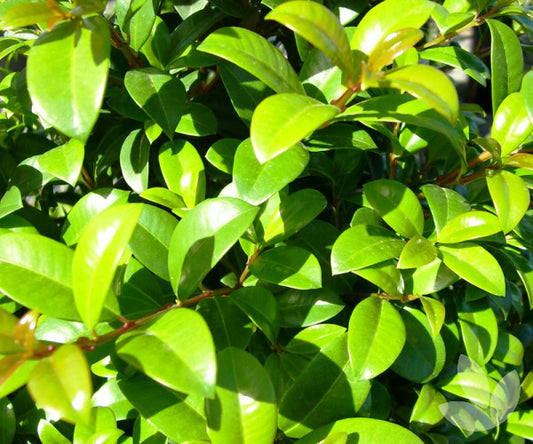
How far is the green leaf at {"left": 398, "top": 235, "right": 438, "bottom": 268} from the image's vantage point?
75 centimetres

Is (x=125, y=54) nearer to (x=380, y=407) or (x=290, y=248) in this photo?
(x=290, y=248)

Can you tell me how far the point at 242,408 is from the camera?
644mm

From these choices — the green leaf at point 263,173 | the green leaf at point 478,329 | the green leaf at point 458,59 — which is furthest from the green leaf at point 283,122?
the green leaf at point 478,329

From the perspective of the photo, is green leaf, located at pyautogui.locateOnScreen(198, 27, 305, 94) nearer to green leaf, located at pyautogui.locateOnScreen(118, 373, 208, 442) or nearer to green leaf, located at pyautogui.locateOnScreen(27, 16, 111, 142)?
green leaf, located at pyautogui.locateOnScreen(27, 16, 111, 142)

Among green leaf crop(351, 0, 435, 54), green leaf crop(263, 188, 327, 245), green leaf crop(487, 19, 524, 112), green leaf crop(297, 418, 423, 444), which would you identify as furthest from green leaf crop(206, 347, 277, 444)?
green leaf crop(487, 19, 524, 112)

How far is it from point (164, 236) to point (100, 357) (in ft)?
0.64

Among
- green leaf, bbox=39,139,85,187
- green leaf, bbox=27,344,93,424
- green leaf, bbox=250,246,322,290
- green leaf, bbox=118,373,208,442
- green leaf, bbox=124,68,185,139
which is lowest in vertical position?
green leaf, bbox=118,373,208,442

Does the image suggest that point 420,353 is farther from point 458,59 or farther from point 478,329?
point 458,59

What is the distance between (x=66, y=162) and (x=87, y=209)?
0.27ft

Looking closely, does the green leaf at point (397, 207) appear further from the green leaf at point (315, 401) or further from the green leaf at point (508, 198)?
the green leaf at point (315, 401)

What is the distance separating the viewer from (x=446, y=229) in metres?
0.81

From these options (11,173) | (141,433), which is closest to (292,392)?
(141,433)

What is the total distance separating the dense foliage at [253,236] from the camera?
58 cm

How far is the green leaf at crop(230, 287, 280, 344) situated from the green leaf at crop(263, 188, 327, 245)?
8 cm
